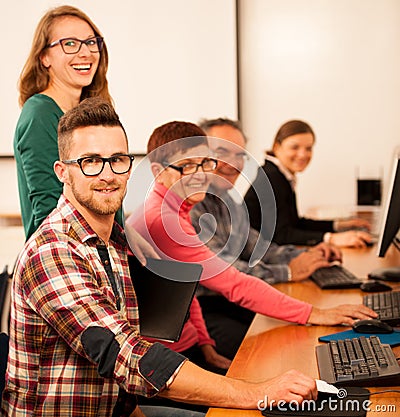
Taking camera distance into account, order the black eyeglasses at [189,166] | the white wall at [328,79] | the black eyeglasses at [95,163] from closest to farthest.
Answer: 1. the black eyeglasses at [95,163]
2. the black eyeglasses at [189,166]
3. the white wall at [328,79]

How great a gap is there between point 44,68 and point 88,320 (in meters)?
0.94

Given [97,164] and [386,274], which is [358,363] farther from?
[386,274]

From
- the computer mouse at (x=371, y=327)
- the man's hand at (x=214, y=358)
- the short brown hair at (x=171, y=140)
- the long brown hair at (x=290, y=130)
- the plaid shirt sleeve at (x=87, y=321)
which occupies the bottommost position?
the man's hand at (x=214, y=358)

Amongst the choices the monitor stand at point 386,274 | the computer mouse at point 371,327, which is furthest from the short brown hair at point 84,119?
the monitor stand at point 386,274

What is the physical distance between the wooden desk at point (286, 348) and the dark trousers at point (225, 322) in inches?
8.3

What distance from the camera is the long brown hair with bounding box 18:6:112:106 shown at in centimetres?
209

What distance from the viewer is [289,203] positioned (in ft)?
11.8

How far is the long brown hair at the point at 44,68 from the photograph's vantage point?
209 centimetres

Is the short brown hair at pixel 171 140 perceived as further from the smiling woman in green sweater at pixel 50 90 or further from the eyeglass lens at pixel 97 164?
the eyeglass lens at pixel 97 164

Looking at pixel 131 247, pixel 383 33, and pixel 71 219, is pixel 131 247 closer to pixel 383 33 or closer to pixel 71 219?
pixel 71 219

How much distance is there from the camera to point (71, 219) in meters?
1.54

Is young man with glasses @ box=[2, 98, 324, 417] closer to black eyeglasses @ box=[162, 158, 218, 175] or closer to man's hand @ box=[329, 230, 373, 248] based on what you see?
black eyeglasses @ box=[162, 158, 218, 175]

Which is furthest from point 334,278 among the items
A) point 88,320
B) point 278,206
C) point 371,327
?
point 88,320

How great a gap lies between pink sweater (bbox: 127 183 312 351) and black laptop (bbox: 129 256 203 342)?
0.26 m
